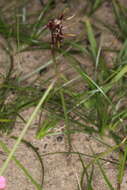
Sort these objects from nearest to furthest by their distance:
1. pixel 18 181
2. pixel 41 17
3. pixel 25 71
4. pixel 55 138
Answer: pixel 18 181 < pixel 55 138 < pixel 25 71 < pixel 41 17

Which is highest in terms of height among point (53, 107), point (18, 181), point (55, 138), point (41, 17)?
point (41, 17)

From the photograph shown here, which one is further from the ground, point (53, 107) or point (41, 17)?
point (41, 17)

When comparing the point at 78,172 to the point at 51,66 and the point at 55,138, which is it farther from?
the point at 51,66

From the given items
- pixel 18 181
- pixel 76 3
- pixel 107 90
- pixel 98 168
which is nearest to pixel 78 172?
pixel 98 168

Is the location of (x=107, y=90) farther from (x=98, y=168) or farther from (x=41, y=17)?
(x=41, y=17)

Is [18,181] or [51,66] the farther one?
[51,66]

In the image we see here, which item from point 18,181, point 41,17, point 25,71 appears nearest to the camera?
point 18,181
